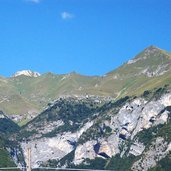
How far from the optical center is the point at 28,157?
34.1 metres
